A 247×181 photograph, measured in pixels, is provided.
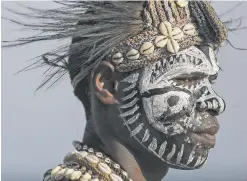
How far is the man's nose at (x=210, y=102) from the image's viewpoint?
13.6 feet

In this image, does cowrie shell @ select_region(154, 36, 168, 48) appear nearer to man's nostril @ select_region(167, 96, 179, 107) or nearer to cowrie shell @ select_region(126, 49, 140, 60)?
cowrie shell @ select_region(126, 49, 140, 60)

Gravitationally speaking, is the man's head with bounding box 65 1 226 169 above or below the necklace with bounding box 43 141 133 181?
above

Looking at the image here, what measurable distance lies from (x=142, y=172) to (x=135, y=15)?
79 cm

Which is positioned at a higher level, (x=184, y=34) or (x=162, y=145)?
(x=184, y=34)

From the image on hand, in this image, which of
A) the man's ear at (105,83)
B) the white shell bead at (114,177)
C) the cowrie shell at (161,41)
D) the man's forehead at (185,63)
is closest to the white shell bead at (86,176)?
the white shell bead at (114,177)

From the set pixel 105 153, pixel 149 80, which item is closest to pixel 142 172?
pixel 105 153

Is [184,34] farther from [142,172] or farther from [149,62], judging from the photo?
[142,172]

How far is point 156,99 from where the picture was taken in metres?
4.16

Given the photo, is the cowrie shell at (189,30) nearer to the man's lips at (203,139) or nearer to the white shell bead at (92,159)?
the man's lips at (203,139)

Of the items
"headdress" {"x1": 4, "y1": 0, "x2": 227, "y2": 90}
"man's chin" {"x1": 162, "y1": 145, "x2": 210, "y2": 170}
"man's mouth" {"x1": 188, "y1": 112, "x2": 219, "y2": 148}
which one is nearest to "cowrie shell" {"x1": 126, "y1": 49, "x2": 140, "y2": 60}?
"headdress" {"x1": 4, "y1": 0, "x2": 227, "y2": 90}

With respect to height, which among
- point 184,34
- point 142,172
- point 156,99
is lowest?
point 142,172

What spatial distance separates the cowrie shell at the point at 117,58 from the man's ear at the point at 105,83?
33 millimetres

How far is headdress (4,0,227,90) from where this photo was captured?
13.8 feet

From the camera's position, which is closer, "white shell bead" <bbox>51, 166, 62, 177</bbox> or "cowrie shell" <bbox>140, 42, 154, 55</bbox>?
"cowrie shell" <bbox>140, 42, 154, 55</bbox>
